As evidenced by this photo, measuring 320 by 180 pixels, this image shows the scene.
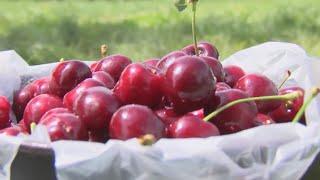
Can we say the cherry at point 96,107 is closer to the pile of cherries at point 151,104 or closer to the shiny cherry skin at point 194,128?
the pile of cherries at point 151,104

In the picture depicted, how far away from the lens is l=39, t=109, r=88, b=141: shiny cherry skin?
1.25 meters

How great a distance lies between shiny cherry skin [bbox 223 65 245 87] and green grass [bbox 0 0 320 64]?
111 inches

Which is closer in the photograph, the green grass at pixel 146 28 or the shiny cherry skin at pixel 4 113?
the shiny cherry skin at pixel 4 113

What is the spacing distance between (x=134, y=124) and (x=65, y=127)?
0.42ft

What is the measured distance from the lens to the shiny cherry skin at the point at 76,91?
141 centimetres

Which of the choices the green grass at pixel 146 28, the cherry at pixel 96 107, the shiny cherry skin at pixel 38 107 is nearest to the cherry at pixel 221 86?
the cherry at pixel 96 107

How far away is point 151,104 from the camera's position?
4.48 ft

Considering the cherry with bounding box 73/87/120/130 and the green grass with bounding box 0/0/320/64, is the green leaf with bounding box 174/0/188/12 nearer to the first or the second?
the cherry with bounding box 73/87/120/130

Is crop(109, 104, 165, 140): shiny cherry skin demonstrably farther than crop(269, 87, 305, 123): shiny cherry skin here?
No

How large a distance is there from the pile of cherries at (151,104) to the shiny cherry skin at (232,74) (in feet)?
0.24

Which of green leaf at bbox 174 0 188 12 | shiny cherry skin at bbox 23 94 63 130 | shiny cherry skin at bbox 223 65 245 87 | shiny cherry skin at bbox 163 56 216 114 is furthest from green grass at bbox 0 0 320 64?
shiny cherry skin at bbox 163 56 216 114

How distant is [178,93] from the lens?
4.26 feet

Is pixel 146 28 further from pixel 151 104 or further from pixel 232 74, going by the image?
pixel 151 104

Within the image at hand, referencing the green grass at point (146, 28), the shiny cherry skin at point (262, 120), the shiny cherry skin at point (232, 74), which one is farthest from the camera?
the green grass at point (146, 28)
